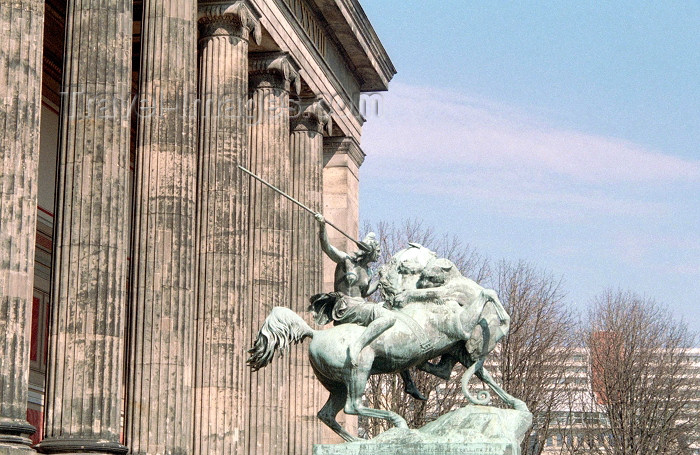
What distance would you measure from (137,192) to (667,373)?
3440 centimetres

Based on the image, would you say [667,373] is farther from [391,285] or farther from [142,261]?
[391,285]

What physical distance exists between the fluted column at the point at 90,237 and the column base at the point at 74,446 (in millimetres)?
15

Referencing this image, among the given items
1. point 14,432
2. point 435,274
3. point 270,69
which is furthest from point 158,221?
point 435,274

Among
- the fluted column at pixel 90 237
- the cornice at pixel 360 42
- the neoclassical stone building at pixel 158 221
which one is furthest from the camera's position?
the cornice at pixel 360 42

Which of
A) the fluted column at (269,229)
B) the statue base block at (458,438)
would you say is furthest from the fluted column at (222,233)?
the statue base block at (458,438)

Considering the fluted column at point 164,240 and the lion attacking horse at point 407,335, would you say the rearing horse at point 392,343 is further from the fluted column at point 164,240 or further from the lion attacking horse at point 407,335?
the fluted column at point 164,240

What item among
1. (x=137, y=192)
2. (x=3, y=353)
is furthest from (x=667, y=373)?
(x=3, y=353)

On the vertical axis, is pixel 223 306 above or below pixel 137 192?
below

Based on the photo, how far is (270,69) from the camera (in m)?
31.7

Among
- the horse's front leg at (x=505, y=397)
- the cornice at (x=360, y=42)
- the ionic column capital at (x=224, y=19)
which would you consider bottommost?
the horse's front leg at (x=505, y=397)

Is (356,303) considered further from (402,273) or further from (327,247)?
(327,247)

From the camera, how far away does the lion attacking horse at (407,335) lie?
582 inches

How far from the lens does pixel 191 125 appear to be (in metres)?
Answer: 24.3

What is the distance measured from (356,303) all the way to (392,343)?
89 centimetres
